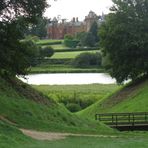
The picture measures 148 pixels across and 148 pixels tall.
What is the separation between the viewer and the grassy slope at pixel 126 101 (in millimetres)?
52594

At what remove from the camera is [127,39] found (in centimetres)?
6253

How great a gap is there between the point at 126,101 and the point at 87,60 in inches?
3337

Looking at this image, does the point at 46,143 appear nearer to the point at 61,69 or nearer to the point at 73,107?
the point at 73,107

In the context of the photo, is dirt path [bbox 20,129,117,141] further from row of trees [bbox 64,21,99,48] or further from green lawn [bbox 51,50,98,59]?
row of trees [bbox 64,21,99,48]

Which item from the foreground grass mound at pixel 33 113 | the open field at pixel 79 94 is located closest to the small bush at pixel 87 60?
the open field at pixel 79 94

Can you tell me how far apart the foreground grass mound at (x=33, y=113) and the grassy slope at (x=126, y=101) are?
48.0ft

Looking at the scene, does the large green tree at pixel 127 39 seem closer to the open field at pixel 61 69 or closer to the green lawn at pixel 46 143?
the green lawn at pixel 46 143

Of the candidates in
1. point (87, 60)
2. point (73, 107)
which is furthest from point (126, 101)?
point (87, 60)

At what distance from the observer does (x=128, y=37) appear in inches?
2466

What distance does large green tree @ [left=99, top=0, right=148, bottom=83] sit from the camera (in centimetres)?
6219

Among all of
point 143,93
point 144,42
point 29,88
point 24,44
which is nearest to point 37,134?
point 24,44

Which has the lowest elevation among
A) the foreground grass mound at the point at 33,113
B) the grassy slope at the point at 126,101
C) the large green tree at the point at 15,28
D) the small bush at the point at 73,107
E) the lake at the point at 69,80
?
the lake at the point at 69,80

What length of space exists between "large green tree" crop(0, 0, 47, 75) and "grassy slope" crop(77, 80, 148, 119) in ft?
66.2

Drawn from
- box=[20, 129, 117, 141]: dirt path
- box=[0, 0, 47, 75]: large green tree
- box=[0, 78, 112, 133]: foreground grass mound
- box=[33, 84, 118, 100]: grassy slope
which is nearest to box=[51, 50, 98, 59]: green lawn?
box=[33, 84, 118, 100]: grassy slope
